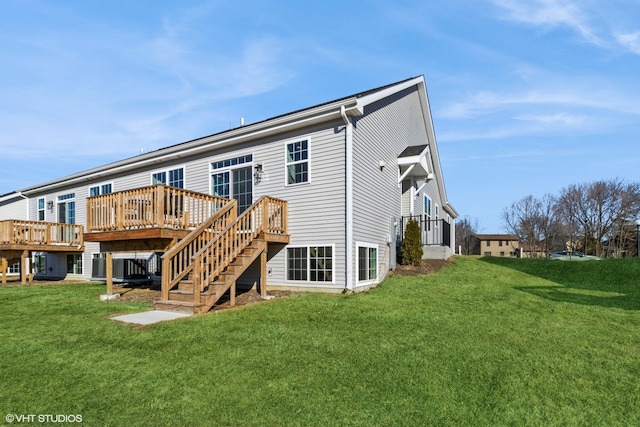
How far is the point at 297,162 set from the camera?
1108 cm

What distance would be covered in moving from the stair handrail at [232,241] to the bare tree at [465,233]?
5456 cm

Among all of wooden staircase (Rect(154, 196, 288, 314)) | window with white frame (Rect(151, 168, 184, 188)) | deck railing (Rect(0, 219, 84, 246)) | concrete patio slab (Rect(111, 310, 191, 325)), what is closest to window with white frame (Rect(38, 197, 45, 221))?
deck railing (Rect(0, 219, 84, 246))

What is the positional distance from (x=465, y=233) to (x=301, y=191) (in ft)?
218

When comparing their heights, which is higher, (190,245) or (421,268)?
(190,245)

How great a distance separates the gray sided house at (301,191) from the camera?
32.8 ft

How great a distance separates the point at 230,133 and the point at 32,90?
255 inches

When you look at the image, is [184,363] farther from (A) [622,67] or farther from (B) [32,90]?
(A) [622,67]

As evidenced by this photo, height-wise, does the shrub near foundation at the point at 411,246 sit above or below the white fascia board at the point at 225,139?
below

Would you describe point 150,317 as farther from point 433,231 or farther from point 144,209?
point 433,231

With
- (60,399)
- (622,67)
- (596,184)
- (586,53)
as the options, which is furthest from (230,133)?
(596,184)

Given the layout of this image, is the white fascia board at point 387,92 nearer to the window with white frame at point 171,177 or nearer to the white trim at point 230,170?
the white trim at point 230,170

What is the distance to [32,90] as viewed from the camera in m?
12.2

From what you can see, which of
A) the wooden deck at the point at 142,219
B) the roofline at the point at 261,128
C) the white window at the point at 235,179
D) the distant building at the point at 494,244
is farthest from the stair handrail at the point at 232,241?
the distant building at the point at 494,244

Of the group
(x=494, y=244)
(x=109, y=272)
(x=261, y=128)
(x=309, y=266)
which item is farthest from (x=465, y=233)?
(x=109, y=272)
